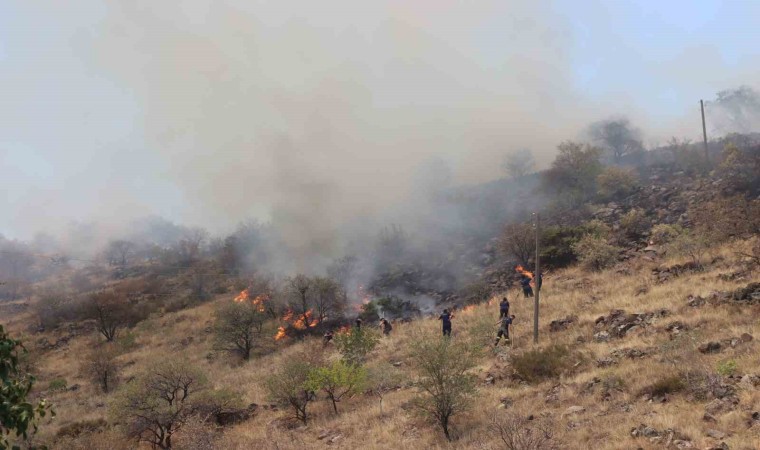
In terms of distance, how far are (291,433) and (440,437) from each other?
4.66 metres

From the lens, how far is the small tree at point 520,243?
28062mm

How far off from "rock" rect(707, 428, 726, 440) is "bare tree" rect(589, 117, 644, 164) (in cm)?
4861

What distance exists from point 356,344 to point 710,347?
1160 cm

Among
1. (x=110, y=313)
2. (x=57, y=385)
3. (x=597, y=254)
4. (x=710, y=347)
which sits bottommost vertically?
(x=57, y=385)

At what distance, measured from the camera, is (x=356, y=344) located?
17.7 m

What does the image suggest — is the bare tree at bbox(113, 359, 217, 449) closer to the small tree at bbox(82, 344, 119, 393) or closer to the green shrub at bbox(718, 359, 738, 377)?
the small tree at bbox(82, 344, 119, 393)

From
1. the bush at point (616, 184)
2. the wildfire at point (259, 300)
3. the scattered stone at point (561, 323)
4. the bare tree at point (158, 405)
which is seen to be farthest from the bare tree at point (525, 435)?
the bush at point (616, 184)

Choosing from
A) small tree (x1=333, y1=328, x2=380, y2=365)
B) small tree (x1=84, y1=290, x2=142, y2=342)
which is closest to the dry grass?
small tree (x1=333, y1=328, x2=380, y2=365)

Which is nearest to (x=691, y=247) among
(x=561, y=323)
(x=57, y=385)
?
(x=561, y=323)

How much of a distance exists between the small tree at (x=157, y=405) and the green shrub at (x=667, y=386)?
12168mm

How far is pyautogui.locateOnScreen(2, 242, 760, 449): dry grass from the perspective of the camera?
762cm

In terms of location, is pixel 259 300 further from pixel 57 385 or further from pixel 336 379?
pixel 336 379

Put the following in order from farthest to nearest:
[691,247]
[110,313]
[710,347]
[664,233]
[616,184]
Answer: [616,184], [110,313], [664,233], [691,247], [710,347]

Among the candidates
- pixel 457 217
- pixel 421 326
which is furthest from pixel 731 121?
pixel 421 326
